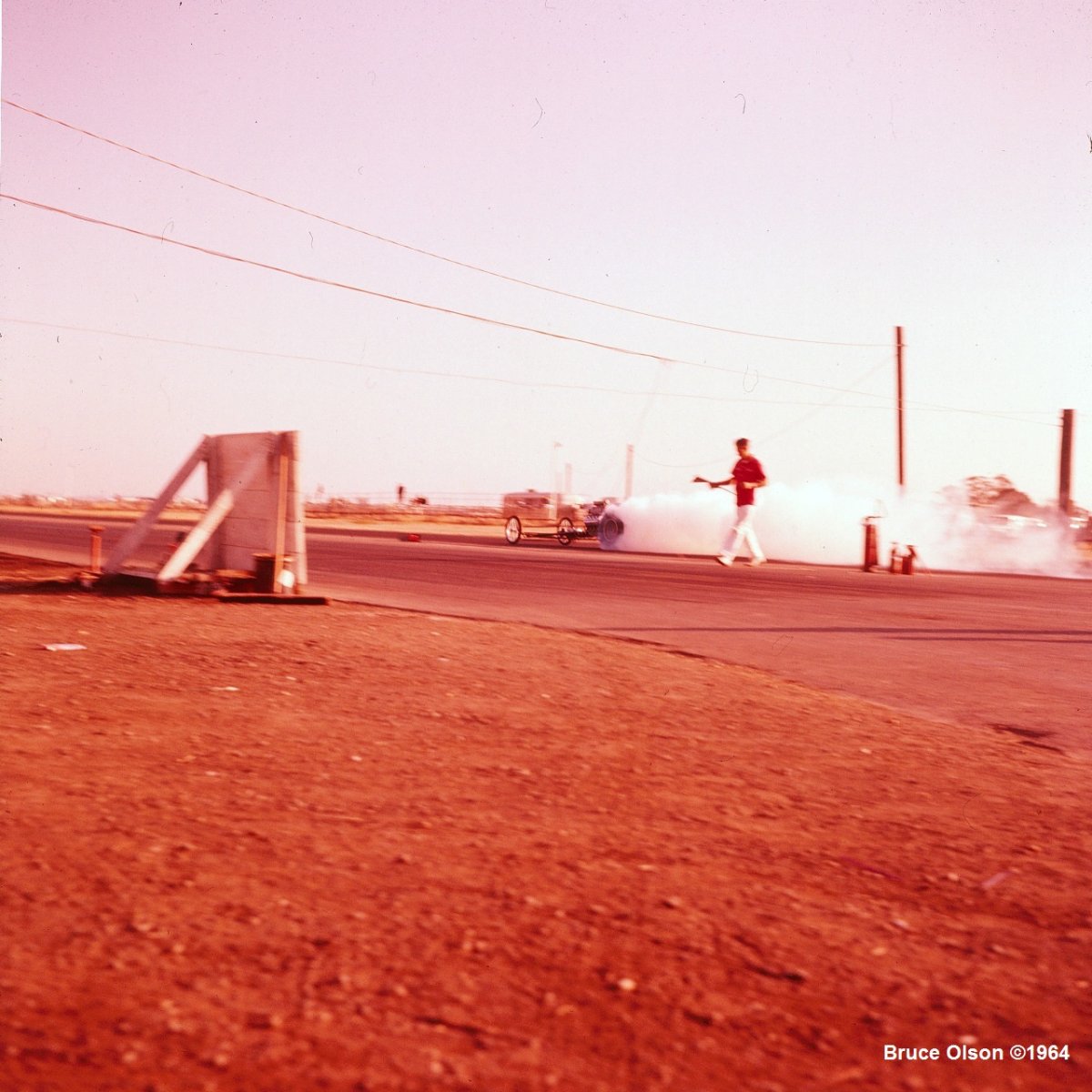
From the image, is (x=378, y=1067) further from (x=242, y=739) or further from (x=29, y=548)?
(x=29, y=548)

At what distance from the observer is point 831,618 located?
1203cm

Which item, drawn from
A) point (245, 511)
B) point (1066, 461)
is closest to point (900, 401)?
point (1066, 461)

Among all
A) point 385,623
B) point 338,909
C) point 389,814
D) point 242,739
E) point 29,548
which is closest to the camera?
point 338,909

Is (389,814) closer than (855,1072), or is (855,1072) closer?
(855,1072)

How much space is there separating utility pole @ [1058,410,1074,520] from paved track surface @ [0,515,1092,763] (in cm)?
2493

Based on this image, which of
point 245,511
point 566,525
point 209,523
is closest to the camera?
point 209,523

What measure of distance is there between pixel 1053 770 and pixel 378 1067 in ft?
13.0

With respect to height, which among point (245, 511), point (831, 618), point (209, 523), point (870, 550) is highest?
point (245, 511)

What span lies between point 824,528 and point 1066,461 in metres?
18.6

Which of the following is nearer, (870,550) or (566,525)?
(870,550)

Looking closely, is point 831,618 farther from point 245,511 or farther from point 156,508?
point 156,508

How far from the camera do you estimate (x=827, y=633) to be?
10.6m

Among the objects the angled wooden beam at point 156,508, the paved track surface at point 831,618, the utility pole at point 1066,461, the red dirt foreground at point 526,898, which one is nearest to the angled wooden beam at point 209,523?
the angled wooden beam at point 156,508

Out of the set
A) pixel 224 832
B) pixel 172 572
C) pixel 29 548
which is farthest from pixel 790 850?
pixel 29 548
